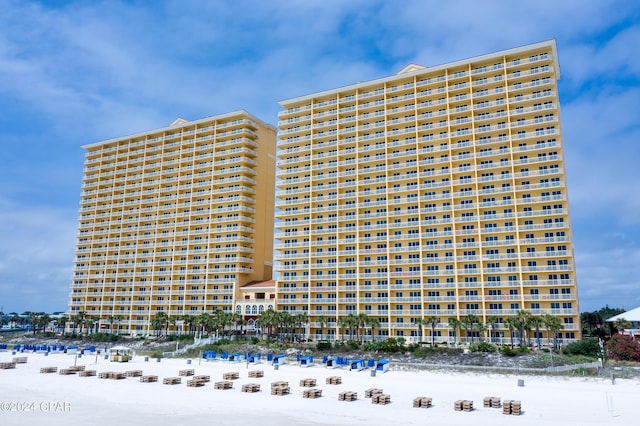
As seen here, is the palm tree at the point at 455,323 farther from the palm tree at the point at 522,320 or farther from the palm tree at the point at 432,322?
the palm tree at the point at 522,320

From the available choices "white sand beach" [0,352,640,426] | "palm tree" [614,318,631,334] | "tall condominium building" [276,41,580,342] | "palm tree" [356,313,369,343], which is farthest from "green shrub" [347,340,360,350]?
"palm tree" [614,318,631,334]

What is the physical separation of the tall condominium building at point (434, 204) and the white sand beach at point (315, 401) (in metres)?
26.7

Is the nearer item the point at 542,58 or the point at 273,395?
the point at 273,395

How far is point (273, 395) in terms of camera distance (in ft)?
120

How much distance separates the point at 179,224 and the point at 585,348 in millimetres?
77871

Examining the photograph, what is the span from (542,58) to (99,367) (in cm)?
7726

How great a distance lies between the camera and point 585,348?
192ft

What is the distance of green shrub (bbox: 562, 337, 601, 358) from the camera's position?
57.9 m

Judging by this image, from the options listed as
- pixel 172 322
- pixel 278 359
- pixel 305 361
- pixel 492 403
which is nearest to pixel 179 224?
pixel 172 322

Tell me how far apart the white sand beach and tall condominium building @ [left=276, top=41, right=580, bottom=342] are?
2666cm

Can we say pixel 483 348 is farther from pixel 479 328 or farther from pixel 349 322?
pixel 349 322

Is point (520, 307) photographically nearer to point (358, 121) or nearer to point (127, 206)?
point (358, 121)

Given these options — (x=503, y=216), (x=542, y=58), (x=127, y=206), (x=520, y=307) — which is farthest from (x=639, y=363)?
(x=127, y=206)

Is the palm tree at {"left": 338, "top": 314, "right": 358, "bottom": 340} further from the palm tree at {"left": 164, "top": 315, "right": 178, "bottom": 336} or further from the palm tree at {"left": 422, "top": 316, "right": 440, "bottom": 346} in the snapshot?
the palm tree at {"left": 164, "top": 315, "right": 178, "bottom": 336}
